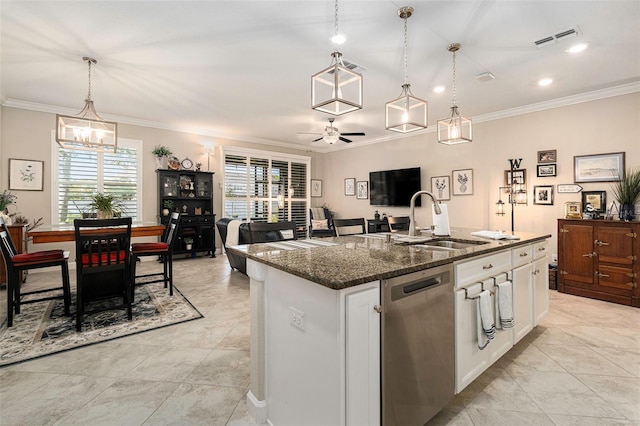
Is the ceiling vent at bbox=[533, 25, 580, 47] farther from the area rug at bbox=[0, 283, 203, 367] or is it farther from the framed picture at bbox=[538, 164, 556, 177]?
the area rug at bbox=[0, 283, 203, 367]

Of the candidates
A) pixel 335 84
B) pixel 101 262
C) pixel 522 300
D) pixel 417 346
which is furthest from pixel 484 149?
pixel 101 262

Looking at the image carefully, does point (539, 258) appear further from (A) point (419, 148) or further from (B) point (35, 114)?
(B) point (35, 114)

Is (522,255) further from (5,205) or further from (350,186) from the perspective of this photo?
(5,205)

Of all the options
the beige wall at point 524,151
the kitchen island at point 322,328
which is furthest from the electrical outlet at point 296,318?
the beige wall at point 524,151

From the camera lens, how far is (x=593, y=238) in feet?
12.3

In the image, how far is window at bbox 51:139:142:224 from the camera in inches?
198

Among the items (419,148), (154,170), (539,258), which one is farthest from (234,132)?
(539,258)

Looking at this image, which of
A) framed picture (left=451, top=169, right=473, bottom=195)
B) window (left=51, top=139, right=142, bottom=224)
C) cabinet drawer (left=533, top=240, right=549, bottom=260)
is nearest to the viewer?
cabinet drawer (left=533, top=240, right=549, bottom=260)

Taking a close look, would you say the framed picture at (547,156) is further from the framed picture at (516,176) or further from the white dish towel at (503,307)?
the white dish towel at (503,307)

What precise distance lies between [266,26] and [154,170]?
434 cm

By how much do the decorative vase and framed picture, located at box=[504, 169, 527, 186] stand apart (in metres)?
1.32

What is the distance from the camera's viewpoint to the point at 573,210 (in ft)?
13.5

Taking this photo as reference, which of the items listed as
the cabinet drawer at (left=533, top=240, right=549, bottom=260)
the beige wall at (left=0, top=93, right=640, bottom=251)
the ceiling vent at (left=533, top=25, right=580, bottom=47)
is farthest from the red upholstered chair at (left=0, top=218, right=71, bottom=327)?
the ceiling vent at (left=533, top=25, right=580, bottom=47)

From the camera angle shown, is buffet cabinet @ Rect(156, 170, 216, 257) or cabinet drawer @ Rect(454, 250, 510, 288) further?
buffet cabinet @ Rect(156, 170, 216, 257)
